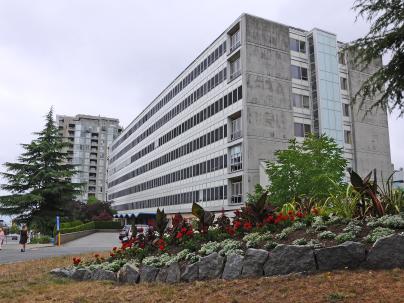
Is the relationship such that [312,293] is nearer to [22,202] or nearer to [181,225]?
[181,225]

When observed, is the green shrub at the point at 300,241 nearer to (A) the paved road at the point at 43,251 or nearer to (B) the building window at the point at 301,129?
(A) the paved road at the point at 43,251

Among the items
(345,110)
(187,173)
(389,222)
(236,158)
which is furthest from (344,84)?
(389,222)

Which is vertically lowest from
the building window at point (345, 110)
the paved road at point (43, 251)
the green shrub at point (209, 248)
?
the paved road at point (43, 251)

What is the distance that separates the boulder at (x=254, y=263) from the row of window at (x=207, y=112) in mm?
37783

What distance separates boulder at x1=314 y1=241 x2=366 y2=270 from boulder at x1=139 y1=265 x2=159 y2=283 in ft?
12.6

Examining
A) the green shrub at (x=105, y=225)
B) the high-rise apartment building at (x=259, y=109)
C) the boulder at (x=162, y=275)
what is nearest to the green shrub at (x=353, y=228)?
the boulder at (x=162, y=275)

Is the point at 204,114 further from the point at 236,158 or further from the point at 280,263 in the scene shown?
the point at 280,263

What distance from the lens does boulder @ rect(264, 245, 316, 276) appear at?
725cm

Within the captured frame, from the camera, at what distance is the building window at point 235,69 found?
46.4 meters

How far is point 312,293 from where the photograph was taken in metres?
5.98

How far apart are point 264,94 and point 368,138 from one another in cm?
1538

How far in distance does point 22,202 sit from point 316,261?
42.2 m

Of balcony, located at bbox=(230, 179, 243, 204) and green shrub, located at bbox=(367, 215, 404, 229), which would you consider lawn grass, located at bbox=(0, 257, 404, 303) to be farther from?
balcony, located at bbox=(230, 179, 243, 204)

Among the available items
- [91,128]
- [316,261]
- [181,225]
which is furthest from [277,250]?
[91,128]
